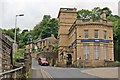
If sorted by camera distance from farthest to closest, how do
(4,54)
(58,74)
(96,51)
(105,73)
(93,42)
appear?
(93,42) → (96,51) → (105,73) → (58,74) → (4,54)

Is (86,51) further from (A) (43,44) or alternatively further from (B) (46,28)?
(B) (46,28)

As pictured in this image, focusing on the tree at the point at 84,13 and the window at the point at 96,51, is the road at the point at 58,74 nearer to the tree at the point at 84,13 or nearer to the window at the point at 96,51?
the window at the point at 96,51

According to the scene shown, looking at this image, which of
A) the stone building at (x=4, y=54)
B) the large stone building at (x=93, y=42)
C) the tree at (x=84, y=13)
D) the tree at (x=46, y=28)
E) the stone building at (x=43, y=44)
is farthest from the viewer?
the tree at (x=46, y=28)

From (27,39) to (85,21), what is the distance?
64542 millimetres

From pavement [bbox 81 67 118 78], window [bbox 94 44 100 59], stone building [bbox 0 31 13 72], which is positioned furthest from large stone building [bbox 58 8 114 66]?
stone building [bbox 0 31 13 72]

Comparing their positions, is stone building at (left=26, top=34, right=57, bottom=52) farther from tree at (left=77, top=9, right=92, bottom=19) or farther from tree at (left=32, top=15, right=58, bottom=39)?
tree at (left=77, top=9, right=92, bottom=19)

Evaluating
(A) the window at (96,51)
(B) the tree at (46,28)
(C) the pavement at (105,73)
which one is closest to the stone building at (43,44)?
(B) the tree at (46,28)

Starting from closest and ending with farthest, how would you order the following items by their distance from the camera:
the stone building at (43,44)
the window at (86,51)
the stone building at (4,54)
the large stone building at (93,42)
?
the stone building at (4,54), the large stone building at (93,42), the window at (86,51), the stone building at (43,44)

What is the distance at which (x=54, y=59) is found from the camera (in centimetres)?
8494

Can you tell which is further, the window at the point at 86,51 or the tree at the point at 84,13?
the tree at the point at 84,13

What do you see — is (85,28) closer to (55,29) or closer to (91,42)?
(91,42)

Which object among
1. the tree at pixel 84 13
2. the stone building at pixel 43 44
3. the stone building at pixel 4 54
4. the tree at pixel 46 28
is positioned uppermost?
the tree at pixel 84 13

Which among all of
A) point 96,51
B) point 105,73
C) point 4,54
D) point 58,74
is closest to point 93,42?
point 96,51

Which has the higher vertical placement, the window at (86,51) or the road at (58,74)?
the window at (86,51)
